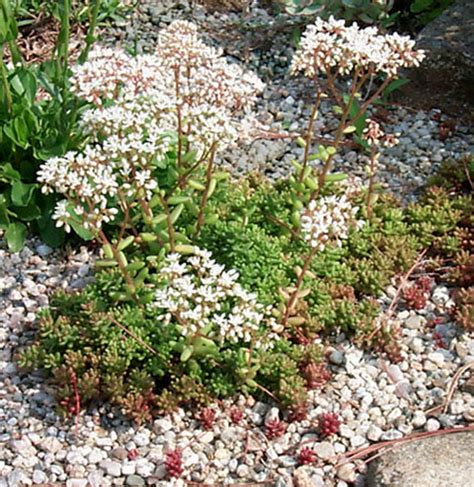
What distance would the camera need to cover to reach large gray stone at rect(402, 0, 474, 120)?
5262 mm

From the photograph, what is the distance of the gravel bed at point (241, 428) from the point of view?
3232 millimetres

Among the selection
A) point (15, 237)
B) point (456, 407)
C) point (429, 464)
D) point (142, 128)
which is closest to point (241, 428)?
point (429, 464)

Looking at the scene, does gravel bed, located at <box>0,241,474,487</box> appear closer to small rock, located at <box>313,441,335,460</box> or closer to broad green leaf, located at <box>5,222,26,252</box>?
small rock, located at <box>313,441,335,460</box>

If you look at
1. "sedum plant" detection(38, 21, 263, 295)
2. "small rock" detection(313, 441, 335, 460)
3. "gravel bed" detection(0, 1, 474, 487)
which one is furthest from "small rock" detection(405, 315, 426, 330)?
"sedum plant" detection(38, 21, 263, 295)

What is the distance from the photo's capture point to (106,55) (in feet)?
11.2

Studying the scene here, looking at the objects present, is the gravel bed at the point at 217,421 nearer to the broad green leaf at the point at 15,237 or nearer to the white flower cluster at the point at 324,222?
the broad green leaf at the point at 15,237

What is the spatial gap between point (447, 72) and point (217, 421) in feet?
9.62

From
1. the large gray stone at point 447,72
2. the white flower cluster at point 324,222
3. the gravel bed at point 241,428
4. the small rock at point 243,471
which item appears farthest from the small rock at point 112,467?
the large gray stone at point 447,72

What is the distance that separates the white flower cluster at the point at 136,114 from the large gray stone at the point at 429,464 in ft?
4.34

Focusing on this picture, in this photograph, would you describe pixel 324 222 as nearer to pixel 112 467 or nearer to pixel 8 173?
pixel 112 467

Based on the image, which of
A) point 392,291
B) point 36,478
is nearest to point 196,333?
point 36,478

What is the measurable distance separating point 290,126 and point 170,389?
2161 mm

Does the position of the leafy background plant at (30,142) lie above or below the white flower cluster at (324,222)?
below

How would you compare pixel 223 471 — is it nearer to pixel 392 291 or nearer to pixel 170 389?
pixel 170 389
